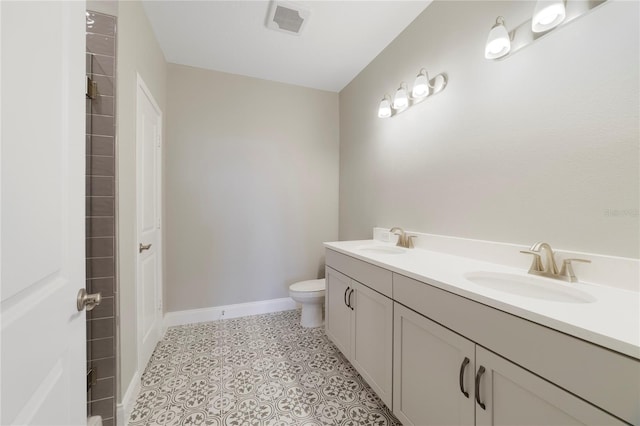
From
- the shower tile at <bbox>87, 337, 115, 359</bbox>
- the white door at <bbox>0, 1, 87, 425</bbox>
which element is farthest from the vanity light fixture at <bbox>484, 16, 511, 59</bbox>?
the shower tile at <bbox>87, 337, 115, 359</bbox>

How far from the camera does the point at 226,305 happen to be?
2547 millimetres

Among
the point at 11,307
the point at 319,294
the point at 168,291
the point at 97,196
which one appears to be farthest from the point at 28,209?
the point at 168,291

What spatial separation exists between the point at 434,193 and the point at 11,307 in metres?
1.85

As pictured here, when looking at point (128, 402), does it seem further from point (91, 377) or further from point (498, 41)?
point (498, 41)

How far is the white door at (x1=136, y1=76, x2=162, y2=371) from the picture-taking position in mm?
1640

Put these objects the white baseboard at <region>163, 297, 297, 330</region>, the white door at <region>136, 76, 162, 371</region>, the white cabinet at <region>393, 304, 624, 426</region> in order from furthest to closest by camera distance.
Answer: the white baseboard at <region>163, 297, 297, 330</region> → the white door at <region>136, 76, 162, 371</region> → the white cabinet at <region>393, 304, 624, 426</region>

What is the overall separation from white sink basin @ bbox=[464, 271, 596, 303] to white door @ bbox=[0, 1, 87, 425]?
138 cm

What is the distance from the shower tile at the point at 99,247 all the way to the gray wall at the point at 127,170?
2.0 inches

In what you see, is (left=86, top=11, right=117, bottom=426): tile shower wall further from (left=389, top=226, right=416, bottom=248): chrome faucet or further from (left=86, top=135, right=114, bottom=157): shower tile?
(left=389, top=226, right=416, bottom=248): chrome faucet

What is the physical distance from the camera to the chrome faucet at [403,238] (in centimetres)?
183

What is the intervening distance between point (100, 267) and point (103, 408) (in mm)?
710

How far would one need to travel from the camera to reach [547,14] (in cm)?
104

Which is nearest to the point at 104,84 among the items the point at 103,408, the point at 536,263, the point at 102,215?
the point at 102,215

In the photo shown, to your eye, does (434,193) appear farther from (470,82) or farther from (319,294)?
(319,294)
